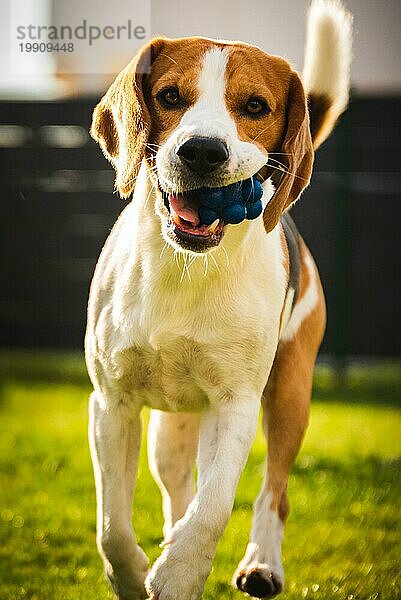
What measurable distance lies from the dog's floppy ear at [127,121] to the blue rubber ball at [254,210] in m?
0.33

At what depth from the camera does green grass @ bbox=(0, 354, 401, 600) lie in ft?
14.1

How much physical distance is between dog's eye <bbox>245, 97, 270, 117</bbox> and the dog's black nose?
227 millimetres

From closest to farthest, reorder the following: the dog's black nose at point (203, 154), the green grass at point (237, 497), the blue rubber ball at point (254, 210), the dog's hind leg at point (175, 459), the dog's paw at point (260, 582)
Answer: the dog's black nose at point (203, 154), the blue rubber ball at point (254, 210), the dog's paw at point (260, 582), the dog's hind leg at point (175, 459), the green grass at point (237, 497)

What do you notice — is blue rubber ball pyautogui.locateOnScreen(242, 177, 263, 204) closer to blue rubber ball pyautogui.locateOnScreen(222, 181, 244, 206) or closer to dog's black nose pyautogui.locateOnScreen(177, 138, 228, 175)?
blue rubber ball pyautogui.locateOnScreen(222, 181, 244, 206)

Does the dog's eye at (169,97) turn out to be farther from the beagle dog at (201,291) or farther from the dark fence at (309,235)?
the dark fence at (309,235)

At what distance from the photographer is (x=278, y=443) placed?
399 cm

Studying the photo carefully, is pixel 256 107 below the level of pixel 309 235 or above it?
above

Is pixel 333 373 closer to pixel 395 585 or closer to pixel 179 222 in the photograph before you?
pixel 395 585

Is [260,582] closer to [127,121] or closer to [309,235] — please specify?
[127,121]

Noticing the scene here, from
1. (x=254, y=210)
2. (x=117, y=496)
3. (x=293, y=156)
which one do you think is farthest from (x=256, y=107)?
(x=117, y=496)

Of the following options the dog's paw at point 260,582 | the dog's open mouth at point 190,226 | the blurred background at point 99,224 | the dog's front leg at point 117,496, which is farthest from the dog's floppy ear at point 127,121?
the blurred background at point 99,224

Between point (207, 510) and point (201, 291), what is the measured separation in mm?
623

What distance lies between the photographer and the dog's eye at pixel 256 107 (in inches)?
132

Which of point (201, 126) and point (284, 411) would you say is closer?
point (201, 126)
